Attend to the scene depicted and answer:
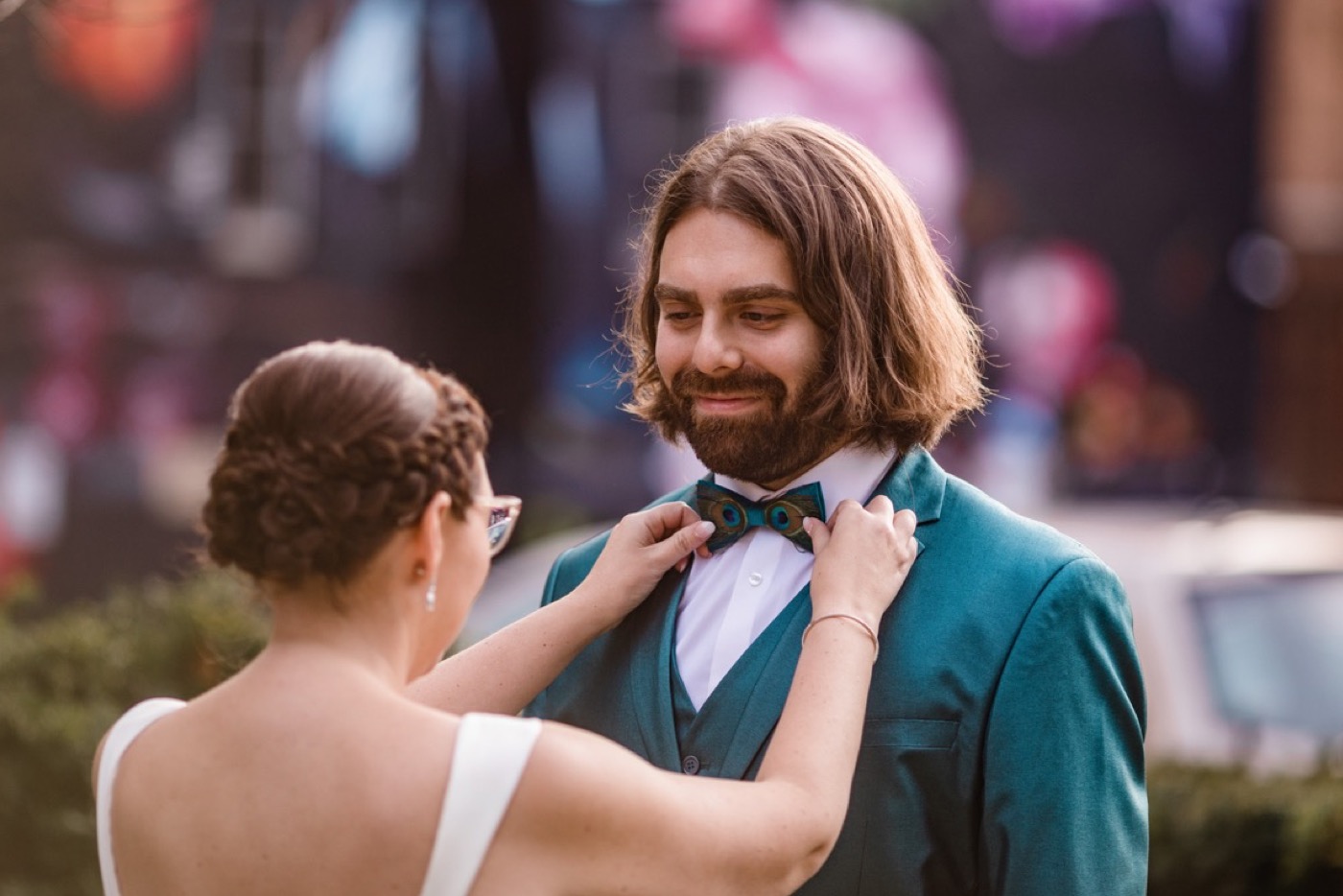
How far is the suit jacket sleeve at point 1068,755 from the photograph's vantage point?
262 centimetres

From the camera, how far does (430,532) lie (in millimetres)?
2342

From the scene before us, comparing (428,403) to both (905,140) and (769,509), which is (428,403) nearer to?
(769,509)

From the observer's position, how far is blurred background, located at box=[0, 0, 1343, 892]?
14.3m

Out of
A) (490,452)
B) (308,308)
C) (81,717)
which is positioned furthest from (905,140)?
(81,717)

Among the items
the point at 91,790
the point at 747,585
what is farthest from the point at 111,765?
the point at 91,790

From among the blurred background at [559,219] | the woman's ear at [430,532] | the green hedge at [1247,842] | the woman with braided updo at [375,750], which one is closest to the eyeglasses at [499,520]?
the woman with braided updo at [375,750]

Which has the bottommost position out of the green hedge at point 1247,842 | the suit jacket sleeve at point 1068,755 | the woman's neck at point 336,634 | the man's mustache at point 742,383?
the green hedge at point 1247,842

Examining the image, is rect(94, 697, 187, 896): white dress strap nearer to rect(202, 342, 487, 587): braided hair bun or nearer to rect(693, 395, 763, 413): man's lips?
rect(202, 342, 487, 587): braided hair bun

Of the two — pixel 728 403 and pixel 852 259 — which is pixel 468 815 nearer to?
pixel 728 403

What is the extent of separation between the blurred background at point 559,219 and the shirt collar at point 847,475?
1055cm

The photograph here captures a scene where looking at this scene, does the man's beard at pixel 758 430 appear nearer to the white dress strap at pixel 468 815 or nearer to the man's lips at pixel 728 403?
the man's lips at pixel 728 403

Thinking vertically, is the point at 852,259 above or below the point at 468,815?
above

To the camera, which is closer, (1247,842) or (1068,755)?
(1068,755)

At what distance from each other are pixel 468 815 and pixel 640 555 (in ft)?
2.95
